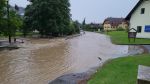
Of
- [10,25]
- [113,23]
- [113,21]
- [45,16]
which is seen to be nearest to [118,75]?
[10,25]

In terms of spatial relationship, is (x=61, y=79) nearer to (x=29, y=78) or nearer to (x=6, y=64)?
(x=29, y=78)

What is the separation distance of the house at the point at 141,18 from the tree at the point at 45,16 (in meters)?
15.6

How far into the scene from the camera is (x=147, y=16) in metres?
38.9

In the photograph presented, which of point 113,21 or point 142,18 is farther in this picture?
point 113,21

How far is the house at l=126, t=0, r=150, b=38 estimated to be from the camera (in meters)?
38.8

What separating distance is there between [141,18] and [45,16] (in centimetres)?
1960

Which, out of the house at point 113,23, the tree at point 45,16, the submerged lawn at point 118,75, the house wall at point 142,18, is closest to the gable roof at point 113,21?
the house at point 113,23

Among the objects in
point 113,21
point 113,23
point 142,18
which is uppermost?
point 113,21

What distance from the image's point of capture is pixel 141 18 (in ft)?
130

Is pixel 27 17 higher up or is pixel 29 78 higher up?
pixel 27 17

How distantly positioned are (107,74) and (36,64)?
6542 millimetres

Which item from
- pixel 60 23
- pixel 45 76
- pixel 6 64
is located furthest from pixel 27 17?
pixel 45 76

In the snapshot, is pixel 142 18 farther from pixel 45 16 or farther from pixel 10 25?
pixel 10 25

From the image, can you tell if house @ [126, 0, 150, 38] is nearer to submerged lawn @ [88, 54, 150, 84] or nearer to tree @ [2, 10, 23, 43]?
tree @ [2, 10, 23, 43]
